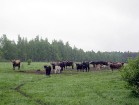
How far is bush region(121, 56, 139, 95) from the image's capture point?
34866mm

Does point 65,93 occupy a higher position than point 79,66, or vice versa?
point 79,66

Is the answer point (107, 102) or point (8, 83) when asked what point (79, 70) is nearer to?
point (8, 83)

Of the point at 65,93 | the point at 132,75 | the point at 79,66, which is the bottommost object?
the point at 65,93

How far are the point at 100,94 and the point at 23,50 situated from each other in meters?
125

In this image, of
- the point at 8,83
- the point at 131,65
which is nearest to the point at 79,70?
the point at 8,83

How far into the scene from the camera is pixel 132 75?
35.0m

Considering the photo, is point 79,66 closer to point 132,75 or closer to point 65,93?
point 65,93

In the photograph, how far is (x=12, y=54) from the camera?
147 metres

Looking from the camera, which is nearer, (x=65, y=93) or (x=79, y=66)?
(x=65, y=93)

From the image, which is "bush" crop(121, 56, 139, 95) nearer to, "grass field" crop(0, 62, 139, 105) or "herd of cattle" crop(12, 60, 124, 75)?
"grass field" crop(0, 62, 139, 105)

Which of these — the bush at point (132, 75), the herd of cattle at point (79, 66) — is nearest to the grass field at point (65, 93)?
the bush at point (132, 75)

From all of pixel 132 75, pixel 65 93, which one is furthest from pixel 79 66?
pixel 132 75

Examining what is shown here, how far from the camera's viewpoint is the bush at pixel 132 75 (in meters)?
34.9

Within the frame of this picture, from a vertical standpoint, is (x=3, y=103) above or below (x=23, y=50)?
below
